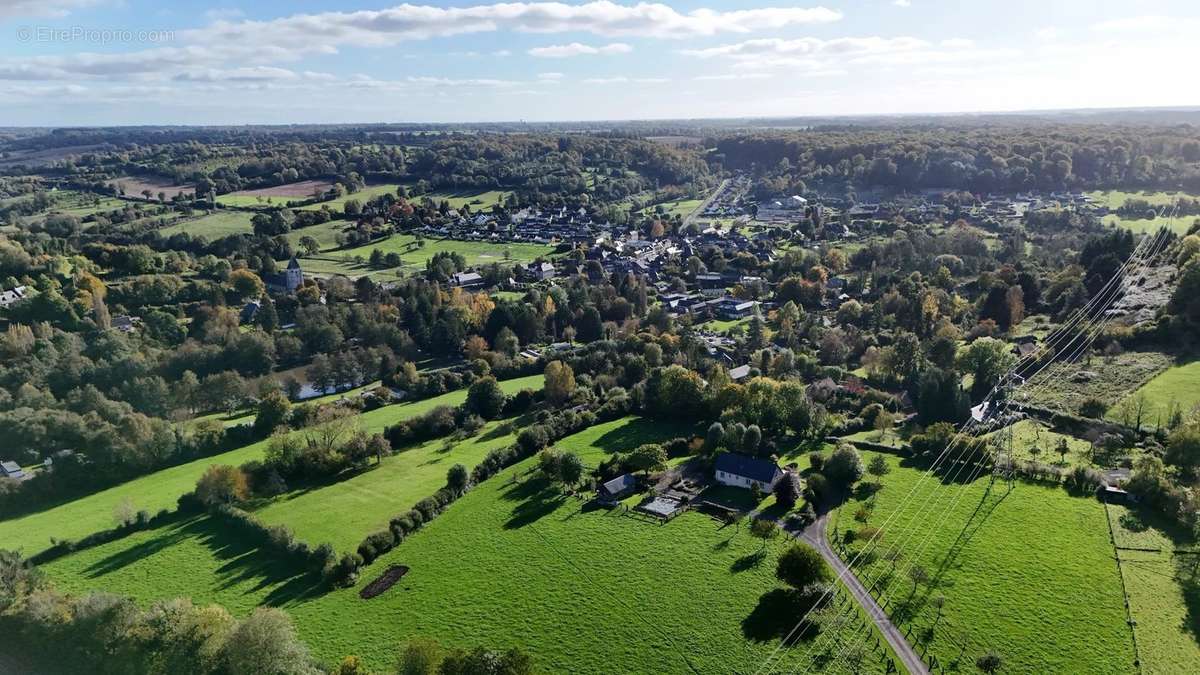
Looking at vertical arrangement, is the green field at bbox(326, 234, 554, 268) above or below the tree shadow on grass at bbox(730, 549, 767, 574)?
above

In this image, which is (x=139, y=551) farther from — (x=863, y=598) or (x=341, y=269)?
(x=341, y=269)

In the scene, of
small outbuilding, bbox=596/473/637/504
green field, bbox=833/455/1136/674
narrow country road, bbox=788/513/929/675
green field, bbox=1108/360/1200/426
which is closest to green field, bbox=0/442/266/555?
small outbuilding, bbox=596/473/637/504

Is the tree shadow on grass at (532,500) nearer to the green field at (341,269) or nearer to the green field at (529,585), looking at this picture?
the green field at (529,585)

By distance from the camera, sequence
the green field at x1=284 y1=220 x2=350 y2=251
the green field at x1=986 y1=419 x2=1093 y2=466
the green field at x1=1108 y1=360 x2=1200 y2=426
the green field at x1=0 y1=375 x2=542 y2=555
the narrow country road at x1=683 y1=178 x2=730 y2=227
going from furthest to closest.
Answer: the narrow country road at x1=683 y1=178 x2=730 y2=227, the green field at x1=284 y1=220 x2=350 y2=251, the green field at x1=1108 y1=360 x2=1200 y2=426, the green field at x1=986 y1=419 x2=1093 y2=466, the green field at x1=0 y1=375 x2=542 y2=555

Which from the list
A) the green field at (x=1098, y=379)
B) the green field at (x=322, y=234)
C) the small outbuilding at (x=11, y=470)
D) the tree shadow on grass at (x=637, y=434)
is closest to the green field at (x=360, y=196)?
the green field at (x=322, y=234)

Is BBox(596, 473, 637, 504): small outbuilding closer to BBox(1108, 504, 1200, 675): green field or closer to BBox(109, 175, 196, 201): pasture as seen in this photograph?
BBox(1108, 504, 1200, 675): green field
